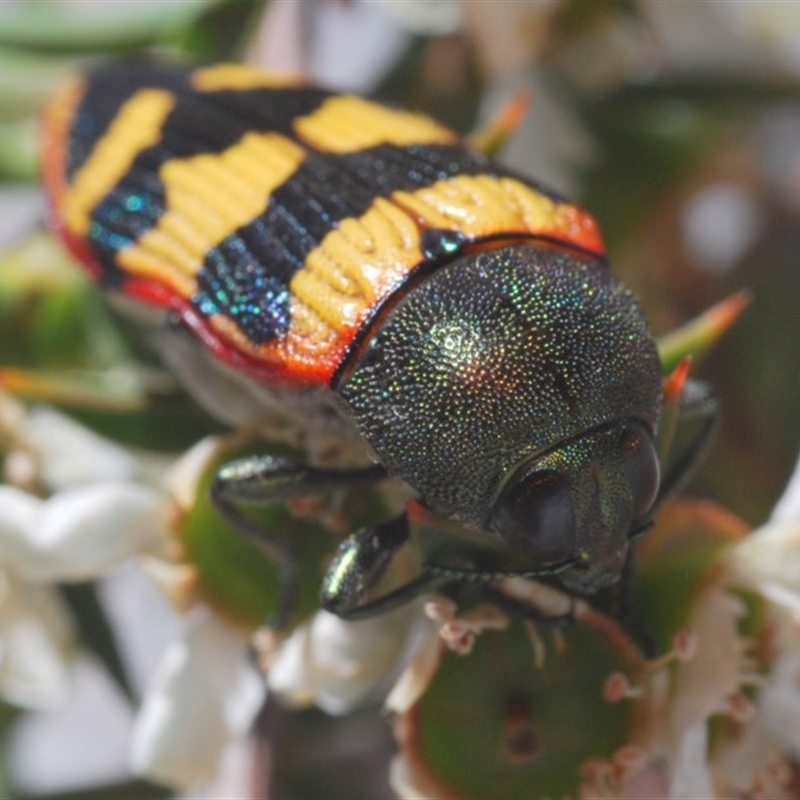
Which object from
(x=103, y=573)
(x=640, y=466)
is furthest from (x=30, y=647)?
(x=640, y=466)

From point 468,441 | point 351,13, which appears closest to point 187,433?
point 468,441

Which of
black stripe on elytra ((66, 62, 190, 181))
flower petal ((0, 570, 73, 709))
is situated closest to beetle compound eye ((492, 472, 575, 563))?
flower petal ((0, 570, 73, 709))

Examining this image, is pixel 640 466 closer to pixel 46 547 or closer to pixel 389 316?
pixel 389 316

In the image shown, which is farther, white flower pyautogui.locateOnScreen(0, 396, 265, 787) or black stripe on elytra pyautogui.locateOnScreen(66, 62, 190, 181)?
black stripe on elytra pyautogui.locateOnScreen(66, 62, 190, 181)

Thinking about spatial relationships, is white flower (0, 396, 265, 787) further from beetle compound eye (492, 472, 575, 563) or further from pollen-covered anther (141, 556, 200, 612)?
beetle compound eye (492, 472, 575, 563)

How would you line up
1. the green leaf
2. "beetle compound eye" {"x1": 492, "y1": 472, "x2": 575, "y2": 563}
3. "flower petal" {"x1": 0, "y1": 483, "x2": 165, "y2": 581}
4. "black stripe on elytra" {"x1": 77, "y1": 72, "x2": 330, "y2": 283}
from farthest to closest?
the green leaf
"black stripe on elytra" {"x1": 77, "y1": 72, "x2": 330, "y2": 283}
"flower petal" {"x1": 0, "y1": 483, "x2": 165, "y2": 581}
"beetle compound eye" {"x1": 492, "y1": 472, "x2": 575, "y2": 563}

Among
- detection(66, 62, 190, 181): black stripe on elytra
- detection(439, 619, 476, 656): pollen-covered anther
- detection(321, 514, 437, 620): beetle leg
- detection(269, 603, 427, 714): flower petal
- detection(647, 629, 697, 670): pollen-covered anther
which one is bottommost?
detection(269, 603, 427, 714): flower petal

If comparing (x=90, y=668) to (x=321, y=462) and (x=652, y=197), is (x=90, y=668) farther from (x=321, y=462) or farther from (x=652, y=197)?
(x=652, y=197)

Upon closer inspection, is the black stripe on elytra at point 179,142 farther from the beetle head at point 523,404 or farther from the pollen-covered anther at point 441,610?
the pollen-covered anther at point 441,610
